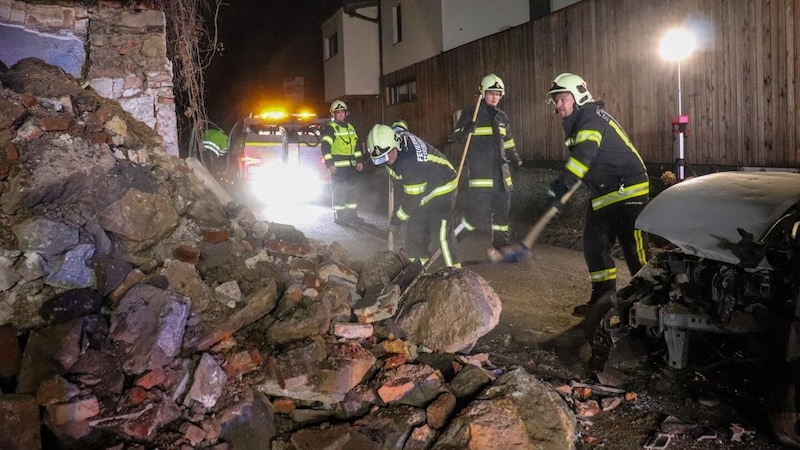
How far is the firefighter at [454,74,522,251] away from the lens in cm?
727

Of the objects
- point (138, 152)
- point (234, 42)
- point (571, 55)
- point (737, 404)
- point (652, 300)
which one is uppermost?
point (234, 42)

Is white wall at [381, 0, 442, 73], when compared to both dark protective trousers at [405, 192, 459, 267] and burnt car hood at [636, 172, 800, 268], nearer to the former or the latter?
dark protective trousers at [405, 192, 459, 267]

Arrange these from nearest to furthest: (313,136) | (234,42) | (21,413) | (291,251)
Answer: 1. (21,413)
2. (291,251)
3. (313,136)
4. (234,42)

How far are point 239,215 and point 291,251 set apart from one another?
2.55ft

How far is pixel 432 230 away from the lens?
5.85 metres

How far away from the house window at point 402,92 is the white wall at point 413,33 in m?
0.52

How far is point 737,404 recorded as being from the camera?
12.3ft

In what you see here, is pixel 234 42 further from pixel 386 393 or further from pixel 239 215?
pixel 386 393

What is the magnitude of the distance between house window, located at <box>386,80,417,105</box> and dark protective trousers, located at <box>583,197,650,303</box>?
42.9ft

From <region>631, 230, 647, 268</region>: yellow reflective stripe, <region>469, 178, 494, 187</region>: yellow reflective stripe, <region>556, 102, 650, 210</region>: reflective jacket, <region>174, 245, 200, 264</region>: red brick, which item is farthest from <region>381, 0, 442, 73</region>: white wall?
<region>174, 245, 200, 264</region>: red brick

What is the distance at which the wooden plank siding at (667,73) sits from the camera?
731 centimetres

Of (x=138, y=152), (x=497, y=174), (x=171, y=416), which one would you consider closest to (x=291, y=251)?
(x=138, y=152)

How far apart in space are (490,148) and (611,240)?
2.40 metres

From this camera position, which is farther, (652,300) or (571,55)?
(571,55)
